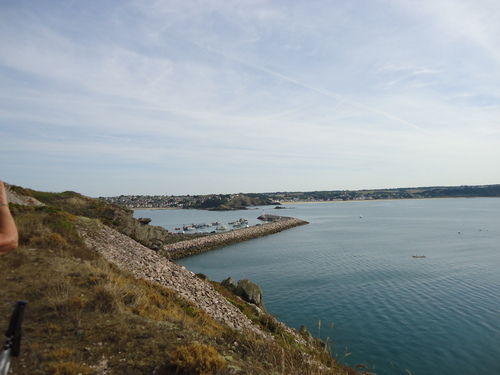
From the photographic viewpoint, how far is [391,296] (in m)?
25.0

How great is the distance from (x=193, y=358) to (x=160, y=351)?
2.95ft

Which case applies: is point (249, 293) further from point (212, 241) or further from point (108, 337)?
point (212, 241)

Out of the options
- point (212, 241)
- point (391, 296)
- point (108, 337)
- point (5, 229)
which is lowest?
point (212, 241)

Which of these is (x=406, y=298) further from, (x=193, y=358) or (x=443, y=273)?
(x=193, y=358)

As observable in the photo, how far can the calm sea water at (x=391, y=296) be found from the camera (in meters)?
16.2

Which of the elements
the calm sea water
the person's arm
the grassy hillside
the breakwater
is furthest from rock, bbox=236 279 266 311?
the breakwater

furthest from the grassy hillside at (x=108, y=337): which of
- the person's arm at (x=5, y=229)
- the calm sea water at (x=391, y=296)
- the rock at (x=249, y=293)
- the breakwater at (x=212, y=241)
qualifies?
the breakwater at (x=212, y=241)

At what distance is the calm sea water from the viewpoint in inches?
640

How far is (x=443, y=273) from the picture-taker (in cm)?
3184

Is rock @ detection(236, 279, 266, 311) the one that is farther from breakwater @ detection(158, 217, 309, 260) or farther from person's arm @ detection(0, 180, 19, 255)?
breakwater @ detection(158, 217, 309, 260)

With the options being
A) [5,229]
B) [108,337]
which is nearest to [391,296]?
[108,337]

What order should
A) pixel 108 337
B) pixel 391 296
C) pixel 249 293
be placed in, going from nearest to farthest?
pixel 108 337 < pixel 249 293 < pixel 391 296

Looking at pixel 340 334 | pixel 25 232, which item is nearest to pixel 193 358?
pixel 25 232

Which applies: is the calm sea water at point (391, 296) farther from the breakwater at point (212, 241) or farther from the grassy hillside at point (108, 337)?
the breakwater at point (212, 241)
